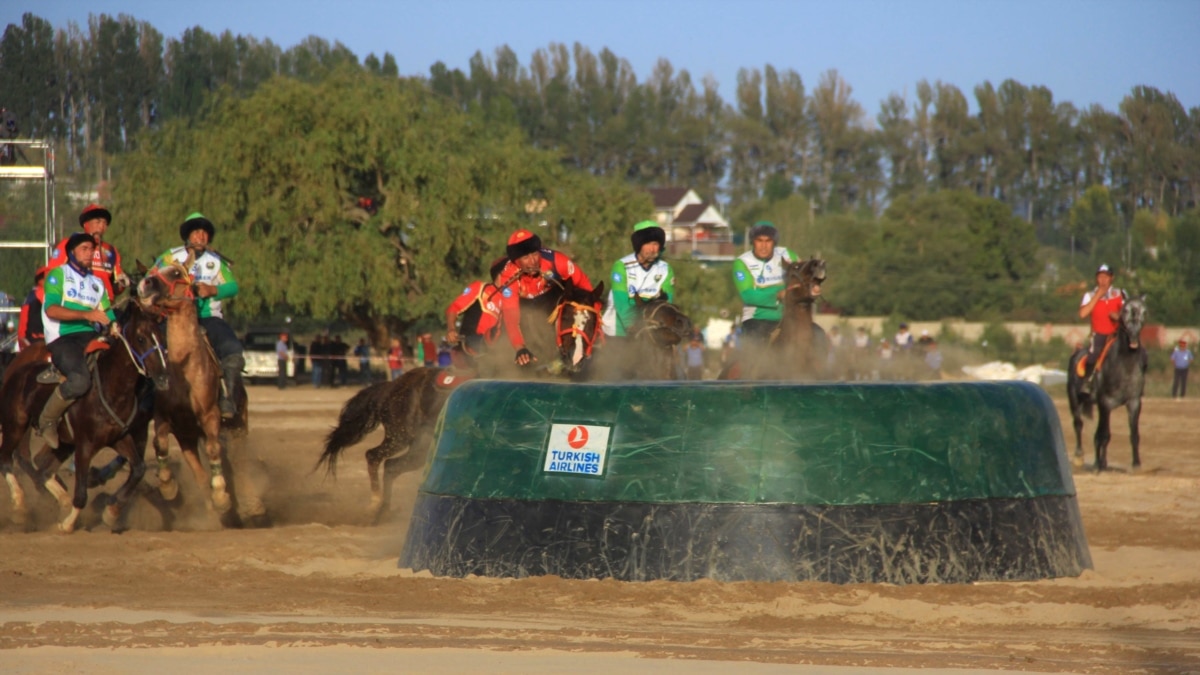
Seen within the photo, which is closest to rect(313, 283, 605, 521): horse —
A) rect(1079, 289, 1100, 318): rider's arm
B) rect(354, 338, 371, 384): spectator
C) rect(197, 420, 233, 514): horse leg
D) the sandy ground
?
rect(197, 420, 233, 514): horse leg

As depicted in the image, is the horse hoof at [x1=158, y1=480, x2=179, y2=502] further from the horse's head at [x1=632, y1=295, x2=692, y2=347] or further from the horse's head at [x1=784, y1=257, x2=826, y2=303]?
the horse's head at [x1=784, y1=257, x2=826, y2=303]

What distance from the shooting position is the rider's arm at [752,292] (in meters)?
12.2

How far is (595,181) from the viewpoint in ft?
143

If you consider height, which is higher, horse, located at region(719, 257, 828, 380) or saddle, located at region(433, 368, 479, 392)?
horse, located at region(719, 257, 828, 380)

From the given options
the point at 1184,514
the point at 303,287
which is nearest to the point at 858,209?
the point at 303,287

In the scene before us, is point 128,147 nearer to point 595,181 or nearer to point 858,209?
point 595,181

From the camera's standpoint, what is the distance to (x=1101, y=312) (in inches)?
694

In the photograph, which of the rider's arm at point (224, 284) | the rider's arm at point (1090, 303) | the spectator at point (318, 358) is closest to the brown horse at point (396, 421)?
the rider's arm at point (224, 284)

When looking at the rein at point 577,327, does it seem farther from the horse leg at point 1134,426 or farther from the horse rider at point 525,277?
the horse leg at point 1134,426

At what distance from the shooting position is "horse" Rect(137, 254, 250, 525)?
11.4m

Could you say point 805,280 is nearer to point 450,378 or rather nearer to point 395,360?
point 450,378

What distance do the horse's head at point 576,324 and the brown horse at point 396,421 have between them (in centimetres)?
156

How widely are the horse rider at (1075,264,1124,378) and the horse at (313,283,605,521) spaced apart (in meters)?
7.82

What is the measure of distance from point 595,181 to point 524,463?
36.0 meters
